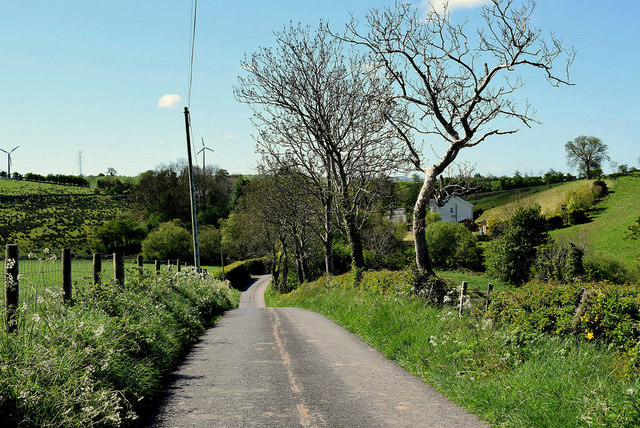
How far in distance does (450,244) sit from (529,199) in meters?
35.1

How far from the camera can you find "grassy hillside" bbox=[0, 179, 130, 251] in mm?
72625

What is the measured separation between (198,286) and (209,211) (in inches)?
3117

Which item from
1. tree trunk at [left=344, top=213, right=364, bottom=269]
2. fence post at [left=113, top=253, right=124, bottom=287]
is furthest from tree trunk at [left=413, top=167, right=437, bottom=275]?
fence post at [left=113, top=253, right=124, bottom=287]

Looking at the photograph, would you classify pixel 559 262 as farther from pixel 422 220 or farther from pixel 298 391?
pixel 298 391

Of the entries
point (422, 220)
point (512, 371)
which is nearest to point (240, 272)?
point (422, 220)

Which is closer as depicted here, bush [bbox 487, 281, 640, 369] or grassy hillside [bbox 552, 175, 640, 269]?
bush [bbox 487, 281, 640, 369]

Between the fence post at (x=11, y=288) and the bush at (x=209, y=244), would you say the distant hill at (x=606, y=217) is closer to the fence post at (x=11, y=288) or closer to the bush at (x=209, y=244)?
the bush at (x=209, y=244)

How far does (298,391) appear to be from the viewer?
6.91m

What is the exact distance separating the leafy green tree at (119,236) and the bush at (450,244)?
5038 centimetres

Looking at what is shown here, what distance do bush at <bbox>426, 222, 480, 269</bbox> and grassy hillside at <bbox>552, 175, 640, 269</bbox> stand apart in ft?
44.2

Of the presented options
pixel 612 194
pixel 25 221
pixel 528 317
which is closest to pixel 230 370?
pixel 528 317

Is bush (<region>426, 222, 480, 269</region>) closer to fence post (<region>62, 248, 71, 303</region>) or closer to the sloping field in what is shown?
the sloping field

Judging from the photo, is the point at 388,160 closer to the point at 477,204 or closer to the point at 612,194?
the point at 612,194

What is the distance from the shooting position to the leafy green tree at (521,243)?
6116 centimetres
